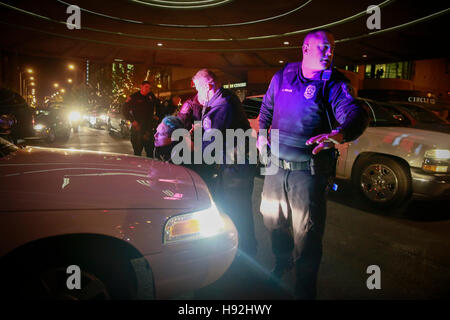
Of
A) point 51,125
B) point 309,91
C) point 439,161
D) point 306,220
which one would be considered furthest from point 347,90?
point 51,125

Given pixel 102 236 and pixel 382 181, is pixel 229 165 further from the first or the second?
pixel 382 181

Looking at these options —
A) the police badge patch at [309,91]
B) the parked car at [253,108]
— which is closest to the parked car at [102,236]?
the police badge patch at [309,91]

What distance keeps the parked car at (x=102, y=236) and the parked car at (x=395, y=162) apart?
3541 mm

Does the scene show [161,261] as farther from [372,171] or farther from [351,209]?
[372,171]

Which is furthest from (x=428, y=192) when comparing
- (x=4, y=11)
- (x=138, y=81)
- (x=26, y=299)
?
(x=138, y=81)

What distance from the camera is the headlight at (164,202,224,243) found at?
5.96ft

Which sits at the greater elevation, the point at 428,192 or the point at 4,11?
the point at 4,11

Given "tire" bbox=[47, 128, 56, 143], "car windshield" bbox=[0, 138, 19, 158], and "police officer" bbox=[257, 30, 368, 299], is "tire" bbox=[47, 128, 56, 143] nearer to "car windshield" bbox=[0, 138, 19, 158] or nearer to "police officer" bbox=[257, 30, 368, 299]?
"car windshield" bbox=[0, 138, 19, 158]

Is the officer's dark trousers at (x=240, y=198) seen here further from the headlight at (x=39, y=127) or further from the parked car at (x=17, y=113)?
the headlight at (x=39, y=127)

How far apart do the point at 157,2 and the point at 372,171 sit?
329 inches

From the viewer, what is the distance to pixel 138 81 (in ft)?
132

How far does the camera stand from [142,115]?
6285 mm

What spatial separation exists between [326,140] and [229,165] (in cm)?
128
